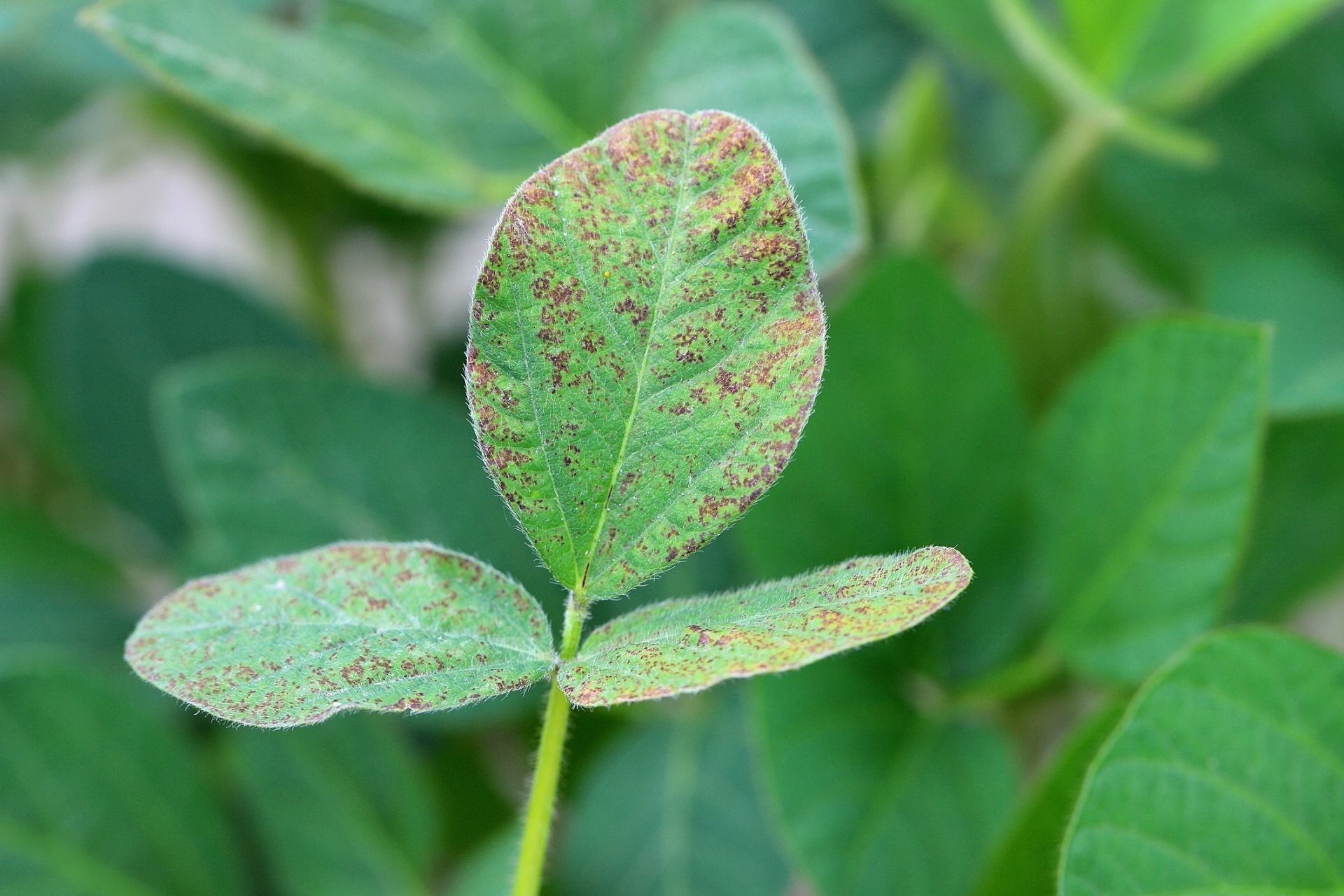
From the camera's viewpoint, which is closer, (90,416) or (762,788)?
(762,788)

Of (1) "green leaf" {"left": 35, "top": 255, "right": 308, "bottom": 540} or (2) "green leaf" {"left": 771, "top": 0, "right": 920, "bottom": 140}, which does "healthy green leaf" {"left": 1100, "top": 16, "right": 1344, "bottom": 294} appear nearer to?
(2) "green leaf" {"left": 771, "top": 0, "right": 920, "bottom": 140}

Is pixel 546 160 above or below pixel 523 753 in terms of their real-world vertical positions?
above

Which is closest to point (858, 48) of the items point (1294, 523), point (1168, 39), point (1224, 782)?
point (1168, 39)

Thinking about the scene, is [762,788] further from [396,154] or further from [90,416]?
[90,416]

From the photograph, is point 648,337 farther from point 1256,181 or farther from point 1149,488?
point 1256,181

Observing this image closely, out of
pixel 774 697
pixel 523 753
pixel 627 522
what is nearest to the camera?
pixel 627 522

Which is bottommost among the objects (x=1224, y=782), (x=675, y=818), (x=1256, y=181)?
(x=675, y=818)

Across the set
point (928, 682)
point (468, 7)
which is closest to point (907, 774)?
point (928, 682)

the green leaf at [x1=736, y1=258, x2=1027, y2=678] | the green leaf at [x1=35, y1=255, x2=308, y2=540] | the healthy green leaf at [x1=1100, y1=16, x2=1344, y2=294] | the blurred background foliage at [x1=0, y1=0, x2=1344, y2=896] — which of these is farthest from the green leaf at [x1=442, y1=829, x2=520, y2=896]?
the healthy green leaf at [x1=1100, y1=16, x2=1344, y2=294]
